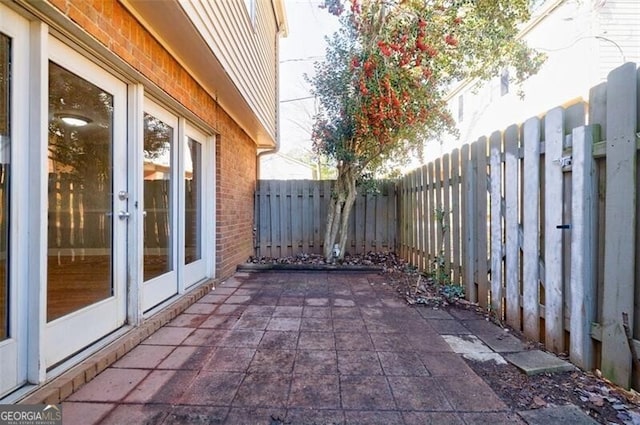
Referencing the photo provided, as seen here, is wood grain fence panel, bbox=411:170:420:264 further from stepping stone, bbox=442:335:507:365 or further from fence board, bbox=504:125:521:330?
stepping stone, bbox=442:335:507:365

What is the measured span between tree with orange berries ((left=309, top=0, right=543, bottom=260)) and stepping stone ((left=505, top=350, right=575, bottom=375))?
3.21 metres

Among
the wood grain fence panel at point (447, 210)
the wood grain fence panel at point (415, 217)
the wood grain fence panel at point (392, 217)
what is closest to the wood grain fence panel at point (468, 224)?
the wood grain fence panel at point (447, 210)

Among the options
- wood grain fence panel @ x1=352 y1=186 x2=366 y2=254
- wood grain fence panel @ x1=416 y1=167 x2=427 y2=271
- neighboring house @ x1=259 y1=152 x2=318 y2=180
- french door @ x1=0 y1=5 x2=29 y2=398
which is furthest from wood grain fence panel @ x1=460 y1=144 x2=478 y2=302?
neighboring house @ x1=259 y1=152 x2=318 y2=180

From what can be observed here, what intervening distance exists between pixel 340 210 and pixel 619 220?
4.25 metres

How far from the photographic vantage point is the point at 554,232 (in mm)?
2293

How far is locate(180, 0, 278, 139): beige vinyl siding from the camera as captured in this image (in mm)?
2945

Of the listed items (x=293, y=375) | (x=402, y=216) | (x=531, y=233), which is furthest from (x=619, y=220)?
(x=402, y=216)

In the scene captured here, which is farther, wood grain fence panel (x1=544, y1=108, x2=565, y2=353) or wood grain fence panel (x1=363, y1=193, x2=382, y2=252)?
wood grain fence panel (x1=363, y1=193, x2=382, y2=252)

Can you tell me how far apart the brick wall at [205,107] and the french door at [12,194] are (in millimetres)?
300

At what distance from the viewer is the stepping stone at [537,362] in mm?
2041

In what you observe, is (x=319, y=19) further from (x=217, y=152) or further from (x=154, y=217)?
(x=154, y=217)

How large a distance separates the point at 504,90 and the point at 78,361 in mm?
11749

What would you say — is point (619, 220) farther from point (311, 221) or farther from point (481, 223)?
point (311, 221)

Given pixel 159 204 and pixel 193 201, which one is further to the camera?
pixel 193 201
